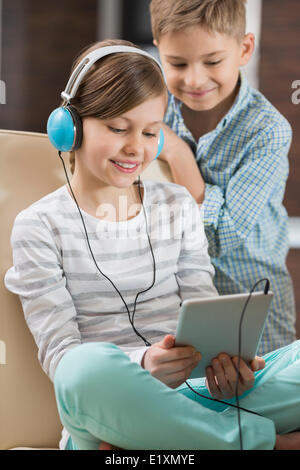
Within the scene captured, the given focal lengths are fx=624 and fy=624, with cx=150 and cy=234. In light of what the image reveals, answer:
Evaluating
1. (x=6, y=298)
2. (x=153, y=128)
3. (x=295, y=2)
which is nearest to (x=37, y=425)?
(x=6, y=298)

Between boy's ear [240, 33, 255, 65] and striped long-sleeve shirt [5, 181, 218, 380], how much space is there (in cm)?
32

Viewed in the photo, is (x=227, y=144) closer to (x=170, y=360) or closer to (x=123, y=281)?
(x=123, y=281)

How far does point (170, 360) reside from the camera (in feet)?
2.77

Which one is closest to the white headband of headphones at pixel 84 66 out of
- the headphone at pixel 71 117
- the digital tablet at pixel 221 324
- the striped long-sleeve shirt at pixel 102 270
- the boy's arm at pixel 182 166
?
the headphone at pixel 71 117

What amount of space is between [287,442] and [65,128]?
57 cm

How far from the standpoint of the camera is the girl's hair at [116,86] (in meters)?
0.97

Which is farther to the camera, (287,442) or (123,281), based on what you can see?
(123,281)

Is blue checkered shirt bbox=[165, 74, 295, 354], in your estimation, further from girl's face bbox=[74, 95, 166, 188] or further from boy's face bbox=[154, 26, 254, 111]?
girl's face bbox=[74, 95, 166, 188]

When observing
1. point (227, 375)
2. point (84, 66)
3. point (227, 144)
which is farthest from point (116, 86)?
point (227, 375)

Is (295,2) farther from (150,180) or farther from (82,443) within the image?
(82,443)

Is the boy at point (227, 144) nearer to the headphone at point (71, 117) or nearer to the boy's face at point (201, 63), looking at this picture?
the boy's face at point (201, 63)

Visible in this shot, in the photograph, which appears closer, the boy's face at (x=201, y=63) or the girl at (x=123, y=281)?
the girl at (x=123, y=281)

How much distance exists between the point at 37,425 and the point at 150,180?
48cm

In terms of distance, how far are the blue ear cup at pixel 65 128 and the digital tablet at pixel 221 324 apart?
1.17ft
